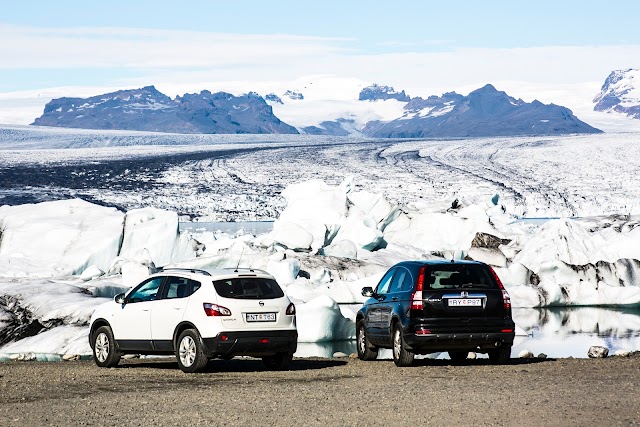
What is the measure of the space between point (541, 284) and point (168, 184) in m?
41.3

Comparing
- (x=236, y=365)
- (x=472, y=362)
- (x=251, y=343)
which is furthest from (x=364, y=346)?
(x=251, y=343)

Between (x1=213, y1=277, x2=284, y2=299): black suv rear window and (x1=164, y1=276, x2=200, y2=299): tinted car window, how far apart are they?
0.29m

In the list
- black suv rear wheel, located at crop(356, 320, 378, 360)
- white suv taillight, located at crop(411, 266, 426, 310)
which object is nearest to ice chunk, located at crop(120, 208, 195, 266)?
black suv rear wheel, located at crop(356, 320, 378, 360)

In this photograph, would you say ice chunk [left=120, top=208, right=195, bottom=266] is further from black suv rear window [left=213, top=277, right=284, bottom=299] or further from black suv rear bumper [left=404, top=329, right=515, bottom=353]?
black suv rear bumper [left=404, top=329, right=515, bottom=353]

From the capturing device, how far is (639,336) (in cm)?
1825

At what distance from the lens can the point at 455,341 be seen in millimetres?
10727

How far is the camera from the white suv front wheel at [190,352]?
10164 millimetres

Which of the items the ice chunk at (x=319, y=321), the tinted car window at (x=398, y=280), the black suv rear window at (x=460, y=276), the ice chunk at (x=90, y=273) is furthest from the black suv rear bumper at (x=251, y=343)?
the ice chunk at (x=90, y=273)

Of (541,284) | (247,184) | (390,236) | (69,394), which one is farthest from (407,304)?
(247,184)

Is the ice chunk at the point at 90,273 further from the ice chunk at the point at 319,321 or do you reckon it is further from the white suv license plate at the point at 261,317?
the white suv license plate at the point at 261,317

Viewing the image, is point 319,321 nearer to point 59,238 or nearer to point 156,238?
point 59,238

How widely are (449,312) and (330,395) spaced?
2.76 meters

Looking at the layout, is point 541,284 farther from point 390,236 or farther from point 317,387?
point 317,387

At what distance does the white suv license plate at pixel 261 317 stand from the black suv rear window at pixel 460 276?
180 centimetres
